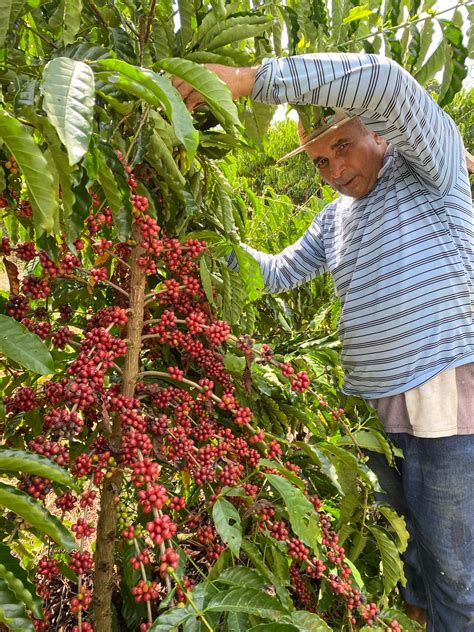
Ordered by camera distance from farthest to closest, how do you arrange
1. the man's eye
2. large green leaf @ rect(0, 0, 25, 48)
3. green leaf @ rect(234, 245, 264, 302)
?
the man's eye, green leaf @ rect(234, 245, 264, 302), large green leaf @ rect(0, 0, 25, 48)

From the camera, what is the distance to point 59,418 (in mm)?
834

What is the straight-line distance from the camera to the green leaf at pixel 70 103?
55 cm

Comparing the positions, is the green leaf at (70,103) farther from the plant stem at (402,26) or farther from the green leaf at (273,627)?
the plant stem at (402,26)

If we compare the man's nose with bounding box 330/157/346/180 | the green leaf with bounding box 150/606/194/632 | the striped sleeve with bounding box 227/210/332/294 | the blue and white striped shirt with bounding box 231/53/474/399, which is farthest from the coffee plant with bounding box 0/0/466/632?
the striped sleeve with bounding box 227/210/332/294

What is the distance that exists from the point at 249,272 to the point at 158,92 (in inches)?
28.6

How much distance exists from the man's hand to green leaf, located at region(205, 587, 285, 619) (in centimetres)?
100

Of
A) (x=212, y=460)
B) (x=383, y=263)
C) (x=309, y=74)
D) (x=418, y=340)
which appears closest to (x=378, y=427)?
(x=418, y=340)

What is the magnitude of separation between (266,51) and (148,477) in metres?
1.11

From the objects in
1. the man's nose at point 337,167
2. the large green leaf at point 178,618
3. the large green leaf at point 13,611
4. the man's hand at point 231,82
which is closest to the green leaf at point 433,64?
the man's nose at point 337,167

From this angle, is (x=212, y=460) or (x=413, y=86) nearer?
(x=212, y=460)

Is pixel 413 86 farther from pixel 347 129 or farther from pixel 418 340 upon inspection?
pixel 418 340

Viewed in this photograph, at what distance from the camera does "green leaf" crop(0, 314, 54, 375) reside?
85cm

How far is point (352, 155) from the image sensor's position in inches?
69.7

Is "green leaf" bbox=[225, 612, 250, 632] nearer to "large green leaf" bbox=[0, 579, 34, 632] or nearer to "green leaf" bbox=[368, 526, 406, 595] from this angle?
"large green leaf" bbox=[0, 579, 34, 632]
